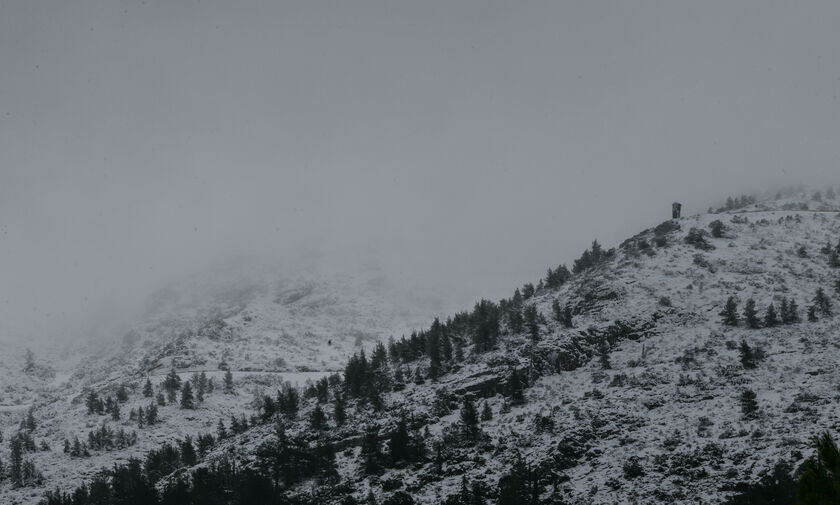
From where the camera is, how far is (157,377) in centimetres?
19338

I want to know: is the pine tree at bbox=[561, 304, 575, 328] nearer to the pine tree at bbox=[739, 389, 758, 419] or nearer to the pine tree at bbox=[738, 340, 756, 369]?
the pine tree at bbox=[738, 340, 756, 369]

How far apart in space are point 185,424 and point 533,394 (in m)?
82.8

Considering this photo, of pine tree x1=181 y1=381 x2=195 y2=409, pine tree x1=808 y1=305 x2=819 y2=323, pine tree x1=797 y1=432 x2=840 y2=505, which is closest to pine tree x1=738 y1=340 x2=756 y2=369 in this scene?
pine tree x1=808 y1=305 x2=819 y2=323

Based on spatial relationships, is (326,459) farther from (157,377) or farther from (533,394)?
(157,377)

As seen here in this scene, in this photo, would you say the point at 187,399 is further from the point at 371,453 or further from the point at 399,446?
the point at 399,446

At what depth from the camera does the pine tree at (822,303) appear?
100 metres

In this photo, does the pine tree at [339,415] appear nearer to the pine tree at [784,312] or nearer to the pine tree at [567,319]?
the pine tree at [567,319]

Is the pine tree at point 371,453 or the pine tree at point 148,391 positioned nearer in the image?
the pine tree at point 371,453

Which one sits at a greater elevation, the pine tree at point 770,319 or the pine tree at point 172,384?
the pine tree at point 172,384

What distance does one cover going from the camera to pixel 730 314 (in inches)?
4070

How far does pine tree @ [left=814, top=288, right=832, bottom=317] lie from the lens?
100m

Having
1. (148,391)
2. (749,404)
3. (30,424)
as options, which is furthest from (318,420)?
(30,424)

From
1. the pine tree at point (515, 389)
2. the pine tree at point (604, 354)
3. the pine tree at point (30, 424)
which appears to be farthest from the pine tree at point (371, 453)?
the pine tree at point (30, 424)

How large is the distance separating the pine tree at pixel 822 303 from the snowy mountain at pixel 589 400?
313 millimetres
